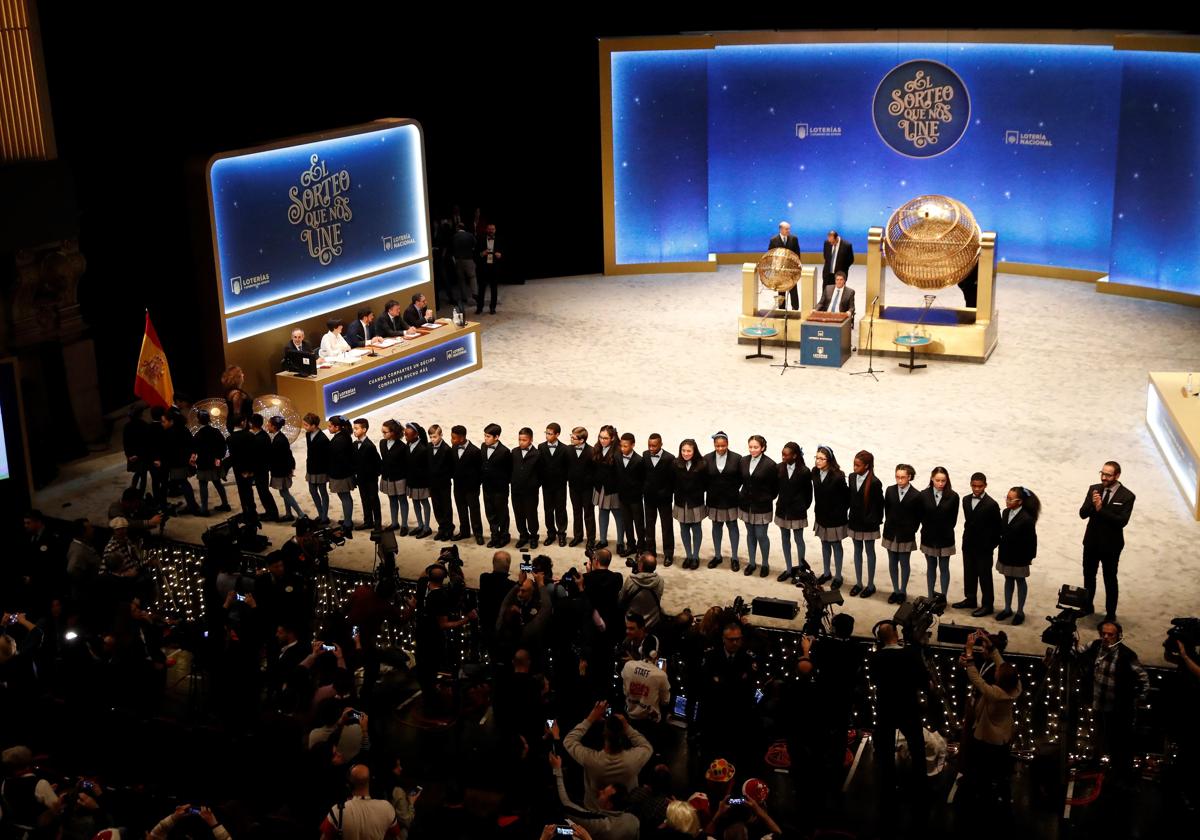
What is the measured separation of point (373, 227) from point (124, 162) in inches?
139

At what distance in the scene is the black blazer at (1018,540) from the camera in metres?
12.5

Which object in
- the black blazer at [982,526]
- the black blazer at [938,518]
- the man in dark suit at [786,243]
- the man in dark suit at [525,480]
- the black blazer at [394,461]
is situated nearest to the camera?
the black blazer at [982,526]

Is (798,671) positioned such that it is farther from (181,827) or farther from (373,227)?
(373,227)

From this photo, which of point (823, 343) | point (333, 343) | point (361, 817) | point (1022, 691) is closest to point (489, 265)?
point (333, 343)

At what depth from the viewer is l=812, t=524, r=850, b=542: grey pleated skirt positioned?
44.1ft

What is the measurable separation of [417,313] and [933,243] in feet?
23.7

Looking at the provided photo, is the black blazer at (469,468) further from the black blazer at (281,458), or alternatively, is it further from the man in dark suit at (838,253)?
the man in dark suit at (838,253)

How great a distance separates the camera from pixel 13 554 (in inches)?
533

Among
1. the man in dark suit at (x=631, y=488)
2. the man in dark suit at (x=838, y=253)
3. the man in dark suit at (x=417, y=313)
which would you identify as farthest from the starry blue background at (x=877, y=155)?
the man in dark suit at (x=631, y=488)

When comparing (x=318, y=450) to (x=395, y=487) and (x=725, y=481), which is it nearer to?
(x=395, y=487)

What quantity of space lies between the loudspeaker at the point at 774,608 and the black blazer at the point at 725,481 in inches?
70.3

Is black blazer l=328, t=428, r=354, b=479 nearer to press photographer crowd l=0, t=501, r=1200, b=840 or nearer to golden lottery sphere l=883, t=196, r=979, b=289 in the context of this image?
press photographer crowd l=0, t=501, r=1200, b=840

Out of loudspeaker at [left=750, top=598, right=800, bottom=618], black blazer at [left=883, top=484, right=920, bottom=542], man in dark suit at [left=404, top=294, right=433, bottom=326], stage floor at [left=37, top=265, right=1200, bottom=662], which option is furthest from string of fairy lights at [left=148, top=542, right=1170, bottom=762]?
man in dark suit at [left=404, top=294, right=433, bottom=326]

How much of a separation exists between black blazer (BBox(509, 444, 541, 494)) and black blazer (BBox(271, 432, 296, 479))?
8.39 feet
